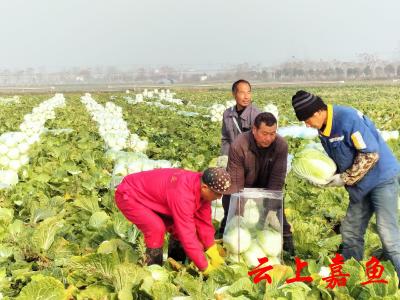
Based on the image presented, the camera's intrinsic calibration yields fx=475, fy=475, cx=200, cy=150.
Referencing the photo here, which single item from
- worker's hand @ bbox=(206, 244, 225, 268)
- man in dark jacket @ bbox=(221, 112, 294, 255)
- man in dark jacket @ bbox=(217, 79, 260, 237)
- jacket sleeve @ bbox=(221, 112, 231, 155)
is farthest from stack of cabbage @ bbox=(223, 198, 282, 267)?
jacket sleeve @ bbox=(221, 112, 231, 155)

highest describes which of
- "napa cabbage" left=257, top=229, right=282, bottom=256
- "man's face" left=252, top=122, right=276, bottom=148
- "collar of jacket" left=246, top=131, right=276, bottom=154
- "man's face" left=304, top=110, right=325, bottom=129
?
"man's face" left=304, top=110, right=325, bottom=129

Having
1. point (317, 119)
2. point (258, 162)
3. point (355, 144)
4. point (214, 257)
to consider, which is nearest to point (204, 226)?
point (214, 257)

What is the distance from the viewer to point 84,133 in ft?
37.4

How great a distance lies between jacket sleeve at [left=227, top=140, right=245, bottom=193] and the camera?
418cm

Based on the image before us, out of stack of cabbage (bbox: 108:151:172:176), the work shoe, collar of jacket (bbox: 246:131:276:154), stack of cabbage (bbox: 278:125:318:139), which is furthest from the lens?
stack of cabbage (bbox: 278:125:318:139)

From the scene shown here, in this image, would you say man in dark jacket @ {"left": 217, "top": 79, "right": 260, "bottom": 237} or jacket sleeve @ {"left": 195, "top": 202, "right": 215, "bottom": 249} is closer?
jacket sleeve @ {"left": 195, "top": 202, "right": 215, "bottom": 249}

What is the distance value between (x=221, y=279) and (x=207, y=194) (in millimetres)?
605

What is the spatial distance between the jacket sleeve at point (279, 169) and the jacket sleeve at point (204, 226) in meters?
0.77

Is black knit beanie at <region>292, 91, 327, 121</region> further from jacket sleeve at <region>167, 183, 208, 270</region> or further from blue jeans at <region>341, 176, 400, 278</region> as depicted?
jacket sleeve at <region>167, 183, 208, 270</region>

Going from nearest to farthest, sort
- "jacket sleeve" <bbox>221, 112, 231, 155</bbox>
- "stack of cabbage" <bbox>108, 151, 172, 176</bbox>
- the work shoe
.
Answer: the work shoe
"jacket sleeve" <bbox>221, 112, 231, 155</bbox>
"stack of cabbage" <bbox>108, 151, 172, 176</bbox>

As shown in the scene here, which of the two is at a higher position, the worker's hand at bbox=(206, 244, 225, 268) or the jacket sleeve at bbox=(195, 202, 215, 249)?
the jacket sleeve at bbox=(195, 202, 215, 249)

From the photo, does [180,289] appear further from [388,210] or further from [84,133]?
[84,133]

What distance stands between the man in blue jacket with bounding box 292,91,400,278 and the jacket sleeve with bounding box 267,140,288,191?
495mm

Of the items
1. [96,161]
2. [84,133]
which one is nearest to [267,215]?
[96,161]
